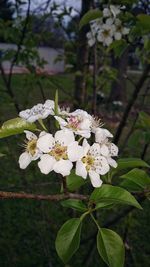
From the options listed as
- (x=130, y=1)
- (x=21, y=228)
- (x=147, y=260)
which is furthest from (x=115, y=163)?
(x=21, y=228)

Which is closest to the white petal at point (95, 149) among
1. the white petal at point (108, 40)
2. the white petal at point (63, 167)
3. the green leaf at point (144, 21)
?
the white petal at point (63, 167)

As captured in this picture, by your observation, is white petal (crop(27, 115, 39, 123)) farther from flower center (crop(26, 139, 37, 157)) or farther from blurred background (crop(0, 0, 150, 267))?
blurred background (crop(0, 0, 150, 267))

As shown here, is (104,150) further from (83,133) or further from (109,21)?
(109,21)

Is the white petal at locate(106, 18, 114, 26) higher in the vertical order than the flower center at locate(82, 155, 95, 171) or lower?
higher

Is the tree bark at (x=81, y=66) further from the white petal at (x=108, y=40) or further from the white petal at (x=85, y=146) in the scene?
the white petal at (x=85, y=146)

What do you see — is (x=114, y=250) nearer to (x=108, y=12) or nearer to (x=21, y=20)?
(x=108, y=12)

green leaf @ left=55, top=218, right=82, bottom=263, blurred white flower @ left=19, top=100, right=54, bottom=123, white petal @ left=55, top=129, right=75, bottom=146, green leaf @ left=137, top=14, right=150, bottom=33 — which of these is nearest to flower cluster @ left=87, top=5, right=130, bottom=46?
green leaf @ left=137, top=14, right=150, bottom=33
